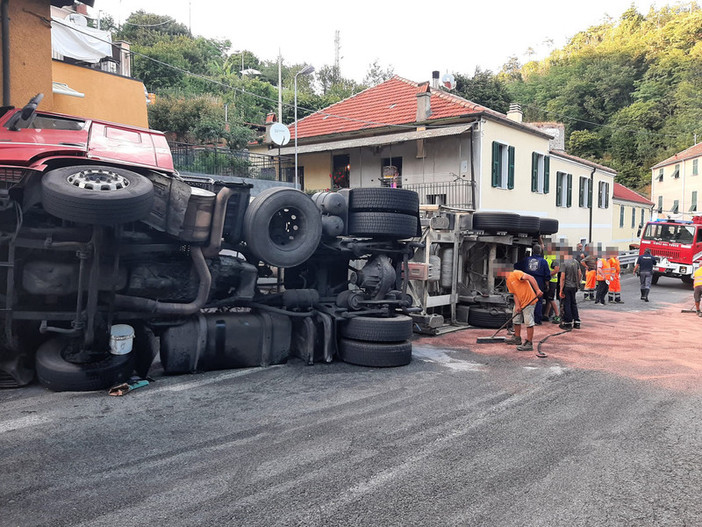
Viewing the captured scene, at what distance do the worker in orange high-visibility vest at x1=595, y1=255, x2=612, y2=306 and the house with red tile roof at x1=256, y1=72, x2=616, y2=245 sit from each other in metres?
4.98

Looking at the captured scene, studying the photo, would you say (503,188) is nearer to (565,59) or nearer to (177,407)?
(177,407)

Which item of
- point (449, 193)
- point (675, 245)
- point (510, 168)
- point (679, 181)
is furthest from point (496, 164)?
point (679, 181)

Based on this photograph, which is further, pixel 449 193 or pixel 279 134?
pixel 449 193

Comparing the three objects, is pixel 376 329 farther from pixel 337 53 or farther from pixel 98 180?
pixel 337 53

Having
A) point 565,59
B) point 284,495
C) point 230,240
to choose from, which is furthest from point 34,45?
point 565,59

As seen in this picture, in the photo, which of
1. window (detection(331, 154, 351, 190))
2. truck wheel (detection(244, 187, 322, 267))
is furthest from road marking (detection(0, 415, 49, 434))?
window (detection(331, 154, 351, 190))

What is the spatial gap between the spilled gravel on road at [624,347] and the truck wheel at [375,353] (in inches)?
69.7

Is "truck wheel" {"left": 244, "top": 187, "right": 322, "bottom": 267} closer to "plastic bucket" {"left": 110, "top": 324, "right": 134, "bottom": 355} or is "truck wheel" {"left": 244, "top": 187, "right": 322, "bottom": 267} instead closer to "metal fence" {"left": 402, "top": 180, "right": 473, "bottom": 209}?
"plastic bucket" {"left": 110, "top": 324, "right": 134, "bottom": 355}

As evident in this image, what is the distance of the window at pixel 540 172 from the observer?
22.8 meters

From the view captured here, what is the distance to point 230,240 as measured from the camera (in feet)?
21.5

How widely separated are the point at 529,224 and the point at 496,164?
29.6ft

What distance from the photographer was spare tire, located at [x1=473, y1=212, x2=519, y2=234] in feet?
35.2

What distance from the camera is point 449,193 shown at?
19547 mm

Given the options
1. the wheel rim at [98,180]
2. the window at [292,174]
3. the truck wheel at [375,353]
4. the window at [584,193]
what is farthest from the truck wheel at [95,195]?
the window at [584,193]
